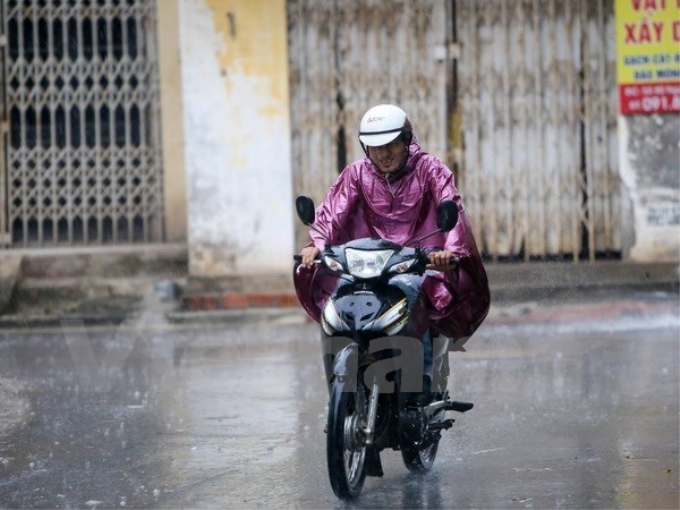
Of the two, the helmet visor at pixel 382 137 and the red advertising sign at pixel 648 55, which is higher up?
the red advertising sign at pixel 648 55

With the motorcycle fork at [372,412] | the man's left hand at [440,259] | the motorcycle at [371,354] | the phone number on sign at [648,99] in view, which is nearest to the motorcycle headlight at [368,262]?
the motorcycle at [371,354]

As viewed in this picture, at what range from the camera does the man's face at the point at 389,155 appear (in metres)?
5.94

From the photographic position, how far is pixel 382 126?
585cm

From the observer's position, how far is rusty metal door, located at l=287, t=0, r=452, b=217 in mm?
13156

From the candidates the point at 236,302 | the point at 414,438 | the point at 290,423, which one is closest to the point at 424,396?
the point at 414,438

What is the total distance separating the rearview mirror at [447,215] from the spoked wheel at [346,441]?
76 cm

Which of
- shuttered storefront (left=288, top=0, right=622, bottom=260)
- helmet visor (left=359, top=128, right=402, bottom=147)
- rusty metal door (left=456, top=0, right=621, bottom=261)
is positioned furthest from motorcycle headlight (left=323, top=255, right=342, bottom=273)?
rusty metal door (left=456, top=0, right=621, bottom=261)

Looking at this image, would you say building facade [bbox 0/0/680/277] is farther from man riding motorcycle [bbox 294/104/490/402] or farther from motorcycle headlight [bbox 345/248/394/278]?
motorcycle headlight [bbox 345/248/394/278]

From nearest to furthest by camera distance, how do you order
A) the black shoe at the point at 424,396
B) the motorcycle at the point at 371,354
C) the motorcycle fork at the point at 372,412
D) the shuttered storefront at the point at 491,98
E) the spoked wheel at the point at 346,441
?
the spoked wheel at the point at 346,441, the motorcycle at the point at 371,354, the motorcycle fork at the point at 372,412, the black shoe at the point at 424,396, the shuttered storefront at the point at 491,98

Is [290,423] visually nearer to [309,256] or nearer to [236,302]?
[309,256]

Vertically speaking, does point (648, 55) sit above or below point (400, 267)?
above

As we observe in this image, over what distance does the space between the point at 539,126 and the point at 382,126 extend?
7.65 metres

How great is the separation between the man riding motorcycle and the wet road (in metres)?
0.74

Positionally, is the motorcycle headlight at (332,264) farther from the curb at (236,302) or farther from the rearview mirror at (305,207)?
the curb at (236,302)
